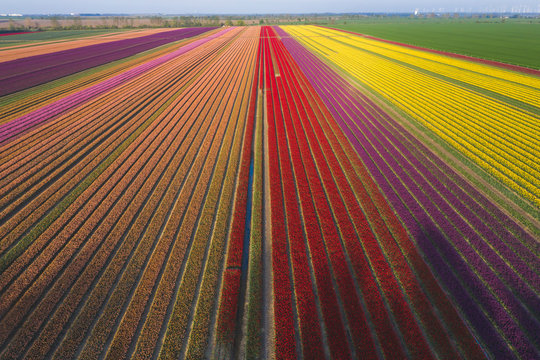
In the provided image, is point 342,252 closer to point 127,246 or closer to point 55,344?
point 127,246

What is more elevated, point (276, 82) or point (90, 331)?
point (276, 82)

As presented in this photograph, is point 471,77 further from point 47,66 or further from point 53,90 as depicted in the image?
point 47,66

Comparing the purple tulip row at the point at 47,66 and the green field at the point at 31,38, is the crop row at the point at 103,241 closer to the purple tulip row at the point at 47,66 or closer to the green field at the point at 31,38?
A: the purple tulip row at the point at 47,66

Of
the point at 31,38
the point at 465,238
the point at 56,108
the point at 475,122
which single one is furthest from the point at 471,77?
the point at 31,38

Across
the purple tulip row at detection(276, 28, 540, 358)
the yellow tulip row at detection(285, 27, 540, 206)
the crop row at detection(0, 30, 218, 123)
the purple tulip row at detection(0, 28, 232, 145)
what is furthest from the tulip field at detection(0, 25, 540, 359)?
the crop row at detection(0, 30, 218, 123)

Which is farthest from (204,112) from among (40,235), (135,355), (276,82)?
(135,355)
